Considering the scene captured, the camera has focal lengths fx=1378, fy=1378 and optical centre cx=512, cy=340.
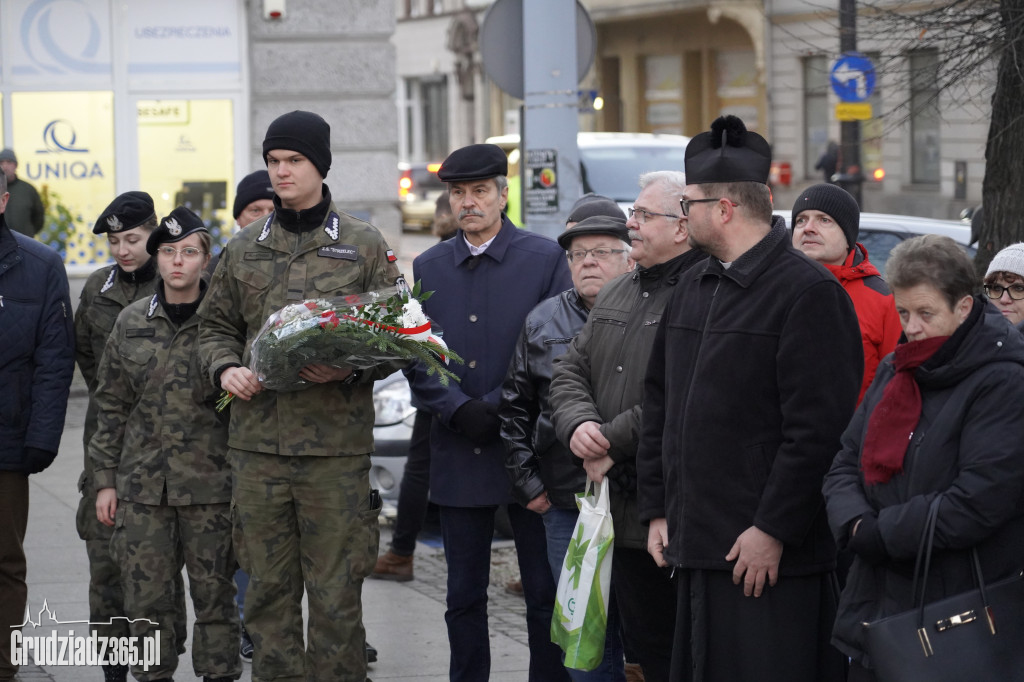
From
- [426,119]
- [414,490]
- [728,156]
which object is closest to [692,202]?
[728,156]

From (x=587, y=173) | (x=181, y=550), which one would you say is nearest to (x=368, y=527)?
(x=181, y=550)

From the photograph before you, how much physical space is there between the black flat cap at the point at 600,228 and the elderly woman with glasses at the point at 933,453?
5.07 ft

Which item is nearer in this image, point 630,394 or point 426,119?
point 630,394

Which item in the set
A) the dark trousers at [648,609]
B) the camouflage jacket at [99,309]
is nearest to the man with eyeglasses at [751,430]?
the dark trousers at [648,609]

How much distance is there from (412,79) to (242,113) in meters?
38.6

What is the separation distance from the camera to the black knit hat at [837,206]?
18.1 feet

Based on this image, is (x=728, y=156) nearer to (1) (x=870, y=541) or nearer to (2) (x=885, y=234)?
(1) (x=870, y=541)

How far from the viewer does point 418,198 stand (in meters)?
34.6

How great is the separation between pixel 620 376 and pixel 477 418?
2.64ft

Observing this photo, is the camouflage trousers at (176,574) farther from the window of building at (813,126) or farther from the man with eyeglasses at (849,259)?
the window of building at (813,126)

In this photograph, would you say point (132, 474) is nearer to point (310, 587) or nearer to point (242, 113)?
point (310, 587)

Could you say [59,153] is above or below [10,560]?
above

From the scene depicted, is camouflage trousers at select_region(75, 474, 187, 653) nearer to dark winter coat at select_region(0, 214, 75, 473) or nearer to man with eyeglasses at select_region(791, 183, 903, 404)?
dark winter coat at select_region(0, 214, 75, 473)

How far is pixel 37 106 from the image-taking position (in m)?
14.1
